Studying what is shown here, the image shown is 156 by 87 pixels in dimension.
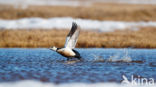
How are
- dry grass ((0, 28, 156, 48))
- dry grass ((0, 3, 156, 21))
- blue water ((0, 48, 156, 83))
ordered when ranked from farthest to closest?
1. dry grass ((0, 3, 156, 21))
2. dry grass ((0, 28, 156, 48))
3. blue water ((0, 48, 156, 83))

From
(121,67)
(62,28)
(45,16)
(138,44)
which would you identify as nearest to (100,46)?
(138,44)

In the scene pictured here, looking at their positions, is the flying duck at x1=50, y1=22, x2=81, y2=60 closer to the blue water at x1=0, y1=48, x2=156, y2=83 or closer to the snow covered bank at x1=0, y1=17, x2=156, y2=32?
the blue water at x1=0, y1=48, x2=156, y2=83

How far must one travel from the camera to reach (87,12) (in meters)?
48.6

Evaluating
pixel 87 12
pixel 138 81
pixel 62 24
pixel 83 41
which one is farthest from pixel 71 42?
pixel 87 12

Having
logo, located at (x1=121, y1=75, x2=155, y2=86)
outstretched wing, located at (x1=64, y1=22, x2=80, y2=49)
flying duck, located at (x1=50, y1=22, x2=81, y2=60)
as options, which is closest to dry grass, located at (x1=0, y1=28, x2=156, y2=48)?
flying duck, located at (x1=50, y1=22, x2=81, y2=60)

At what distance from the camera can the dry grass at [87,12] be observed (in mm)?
46625

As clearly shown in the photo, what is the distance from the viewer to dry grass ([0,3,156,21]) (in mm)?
46625

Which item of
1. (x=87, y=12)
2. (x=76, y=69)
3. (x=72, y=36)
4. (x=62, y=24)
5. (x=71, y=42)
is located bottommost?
(x=76, y=69)

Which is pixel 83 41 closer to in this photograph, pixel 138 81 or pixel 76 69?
pixel 76 69

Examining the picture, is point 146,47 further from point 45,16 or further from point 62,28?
point 45,16

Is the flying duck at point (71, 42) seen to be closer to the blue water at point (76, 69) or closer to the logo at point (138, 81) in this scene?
the blue water at point (76, 69)

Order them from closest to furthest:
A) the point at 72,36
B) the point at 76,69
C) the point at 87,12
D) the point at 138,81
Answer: the point at 138,81 < the point at 76,69 < the point at 72,36 < the point at 87,12

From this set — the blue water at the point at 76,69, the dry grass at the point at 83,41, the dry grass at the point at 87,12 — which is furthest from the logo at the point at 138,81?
the dry grass at the point at 87,12

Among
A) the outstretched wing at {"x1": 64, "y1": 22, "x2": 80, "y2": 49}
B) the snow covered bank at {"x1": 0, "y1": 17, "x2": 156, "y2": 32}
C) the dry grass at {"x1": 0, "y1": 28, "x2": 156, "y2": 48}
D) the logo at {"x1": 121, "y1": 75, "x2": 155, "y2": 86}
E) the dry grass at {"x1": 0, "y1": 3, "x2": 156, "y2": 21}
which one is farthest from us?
the dry grass at {"x1": 0, "y1": 3, "x2": 156, "y2": 21}
